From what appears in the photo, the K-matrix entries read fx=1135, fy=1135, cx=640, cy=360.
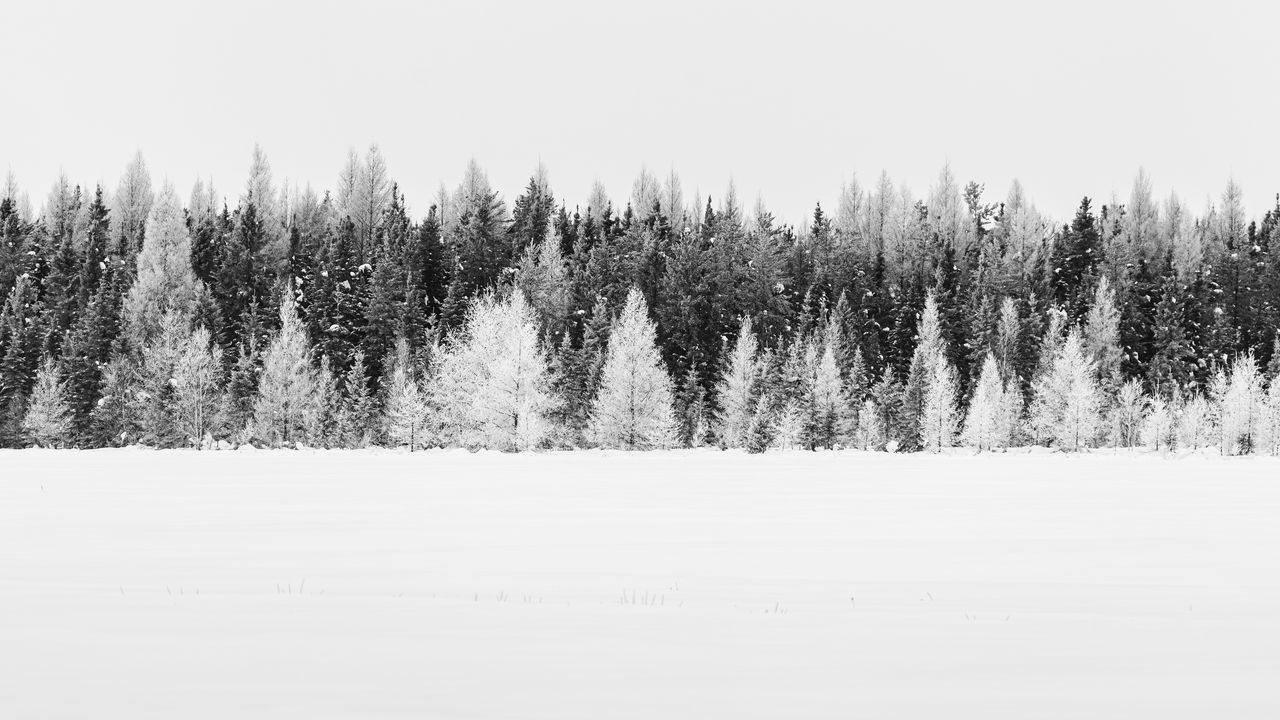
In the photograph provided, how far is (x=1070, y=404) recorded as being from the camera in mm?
70625

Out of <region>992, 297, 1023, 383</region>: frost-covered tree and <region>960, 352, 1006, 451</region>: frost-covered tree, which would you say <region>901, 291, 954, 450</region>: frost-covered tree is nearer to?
<region>960, 352, 1006, 451</region>: frost-covered tree

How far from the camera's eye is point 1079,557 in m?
16.3

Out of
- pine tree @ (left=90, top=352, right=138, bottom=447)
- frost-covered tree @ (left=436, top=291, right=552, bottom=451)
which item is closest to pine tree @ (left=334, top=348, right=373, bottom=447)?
frost-covered tree @ (left=436, top=291, right=552, bottom=451)

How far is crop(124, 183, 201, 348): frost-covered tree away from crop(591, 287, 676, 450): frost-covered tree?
103 feet

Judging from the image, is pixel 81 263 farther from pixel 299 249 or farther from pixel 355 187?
pixel 355 187

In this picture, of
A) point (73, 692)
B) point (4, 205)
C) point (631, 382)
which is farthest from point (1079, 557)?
point (4, 205)

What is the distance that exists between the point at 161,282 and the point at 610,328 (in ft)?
110

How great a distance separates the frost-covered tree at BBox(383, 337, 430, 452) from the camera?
214ft

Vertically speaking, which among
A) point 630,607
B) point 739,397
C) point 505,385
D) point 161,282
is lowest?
point 630,607

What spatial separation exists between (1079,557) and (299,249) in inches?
3709

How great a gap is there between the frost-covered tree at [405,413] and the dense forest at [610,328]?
0.20 metres

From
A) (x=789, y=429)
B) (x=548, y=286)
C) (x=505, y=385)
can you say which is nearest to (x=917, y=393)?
(x=789, y=429)

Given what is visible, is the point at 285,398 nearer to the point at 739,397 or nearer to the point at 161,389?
the point at 161,389

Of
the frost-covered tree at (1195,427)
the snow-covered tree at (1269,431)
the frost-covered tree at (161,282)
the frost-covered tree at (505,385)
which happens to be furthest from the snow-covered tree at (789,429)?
the frost-covered tree at (161,282)
